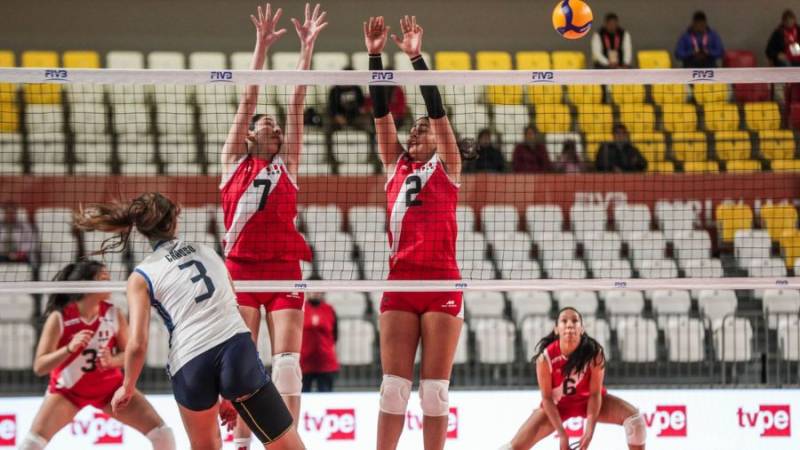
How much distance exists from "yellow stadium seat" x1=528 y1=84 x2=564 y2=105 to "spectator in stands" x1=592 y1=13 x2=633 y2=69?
0.89 meters

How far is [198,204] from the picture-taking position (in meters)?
16.0

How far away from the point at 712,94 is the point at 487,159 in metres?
5.07

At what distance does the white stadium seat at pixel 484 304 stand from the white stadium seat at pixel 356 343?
5.35 feet

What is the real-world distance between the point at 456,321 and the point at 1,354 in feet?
27.8

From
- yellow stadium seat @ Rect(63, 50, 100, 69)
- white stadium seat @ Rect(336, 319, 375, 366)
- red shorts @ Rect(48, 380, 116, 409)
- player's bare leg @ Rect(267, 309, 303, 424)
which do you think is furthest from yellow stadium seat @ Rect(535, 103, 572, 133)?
player's bare leg @ Rect(267, 309, 303, 424)

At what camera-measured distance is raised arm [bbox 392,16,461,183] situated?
7.34 metres

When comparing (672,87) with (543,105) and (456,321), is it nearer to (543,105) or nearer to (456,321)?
(543,105)

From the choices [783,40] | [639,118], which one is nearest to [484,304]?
[639,118]

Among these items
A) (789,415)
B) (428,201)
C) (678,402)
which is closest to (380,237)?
(678,402)

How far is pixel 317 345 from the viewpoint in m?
13.1

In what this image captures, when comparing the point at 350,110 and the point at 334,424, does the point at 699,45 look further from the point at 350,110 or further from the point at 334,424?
the point at 334,424

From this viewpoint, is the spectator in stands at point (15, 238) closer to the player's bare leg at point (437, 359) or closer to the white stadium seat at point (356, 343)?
the white stadium seat at point (356, 343)

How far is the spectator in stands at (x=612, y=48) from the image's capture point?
1911 centimetres

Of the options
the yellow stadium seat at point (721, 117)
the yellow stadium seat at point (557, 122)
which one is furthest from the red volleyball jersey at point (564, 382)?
the yellow stadium seat at point (721, 117)
